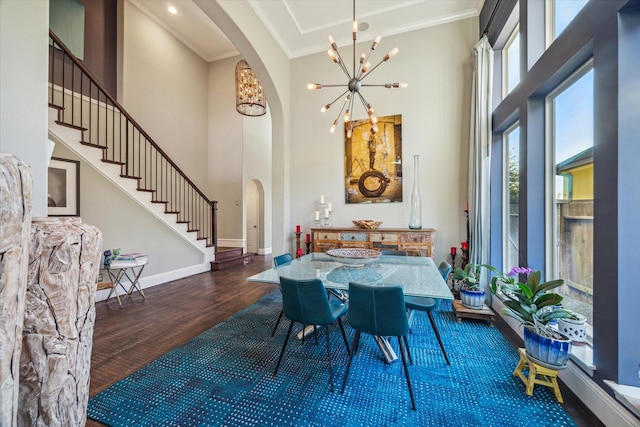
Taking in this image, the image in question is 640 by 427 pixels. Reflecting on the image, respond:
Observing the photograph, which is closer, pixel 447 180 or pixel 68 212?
pixel 68 212

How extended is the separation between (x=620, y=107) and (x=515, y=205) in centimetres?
185

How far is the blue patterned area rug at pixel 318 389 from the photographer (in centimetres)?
157

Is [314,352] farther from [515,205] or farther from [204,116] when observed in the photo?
[204,116]

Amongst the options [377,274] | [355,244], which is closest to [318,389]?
[377,274]

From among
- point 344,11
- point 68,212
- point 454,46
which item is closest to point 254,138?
point 344,11

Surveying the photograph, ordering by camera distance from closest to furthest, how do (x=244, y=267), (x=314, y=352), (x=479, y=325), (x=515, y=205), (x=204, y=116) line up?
(x=314, y=352) → (x=479, y=325) → (x=515, y=205) → (x=244, y=267) → (x=204, y=116)

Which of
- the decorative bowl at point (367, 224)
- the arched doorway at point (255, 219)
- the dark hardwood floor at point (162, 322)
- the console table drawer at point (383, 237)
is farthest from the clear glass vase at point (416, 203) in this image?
the arched doorway at point (255, 219)

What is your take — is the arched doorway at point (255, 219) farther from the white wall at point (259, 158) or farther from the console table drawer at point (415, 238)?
the console table drawer at point (415, 238)

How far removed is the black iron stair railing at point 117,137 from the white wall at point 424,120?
306 cm

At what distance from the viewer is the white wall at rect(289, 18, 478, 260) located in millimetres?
4070

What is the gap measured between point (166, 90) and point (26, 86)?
5.71m

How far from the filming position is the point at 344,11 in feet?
13.2

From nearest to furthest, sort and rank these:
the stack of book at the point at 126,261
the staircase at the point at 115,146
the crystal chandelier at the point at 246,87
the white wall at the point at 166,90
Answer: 1. the stack of book at the point at 126,261
2. the staircase at the point at 115,146
3. the crystal chandelier at the point at 246,87
4. the white wall at the point at 166,90

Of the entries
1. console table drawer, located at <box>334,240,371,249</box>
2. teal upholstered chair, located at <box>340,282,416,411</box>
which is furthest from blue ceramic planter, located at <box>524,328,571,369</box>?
console table drawer, located at <box>334,240,371,249</box>
